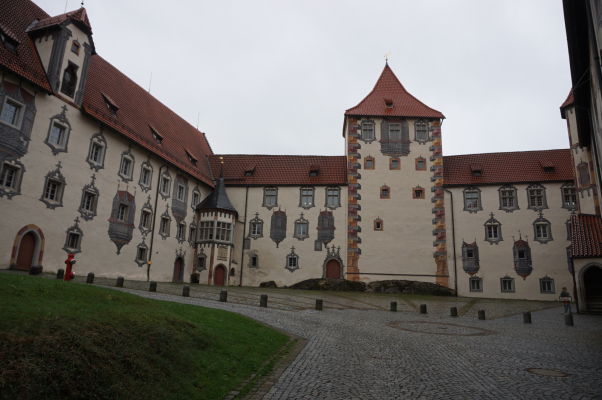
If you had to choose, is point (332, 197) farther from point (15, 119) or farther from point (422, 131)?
point (15, 119)

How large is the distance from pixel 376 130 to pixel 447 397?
3501 centimetres

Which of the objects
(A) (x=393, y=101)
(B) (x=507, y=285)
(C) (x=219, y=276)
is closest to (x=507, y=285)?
(B) (x=507, y=285)

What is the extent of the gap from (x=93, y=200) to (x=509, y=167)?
109 ft

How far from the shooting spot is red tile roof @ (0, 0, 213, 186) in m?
21.9

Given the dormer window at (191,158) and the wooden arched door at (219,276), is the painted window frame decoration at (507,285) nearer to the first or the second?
the wooden arched door at (219,276)

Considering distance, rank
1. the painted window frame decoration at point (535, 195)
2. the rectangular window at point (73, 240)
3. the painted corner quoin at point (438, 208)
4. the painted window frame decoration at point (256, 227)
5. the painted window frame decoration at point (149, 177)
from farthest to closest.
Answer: the painted window frame decoration at point (256, 227) < the painted corner quoin at point (438, 208) < the painted window frame decoration at point (535, 195) < the painted window frame decoration at point (149, 177) < the rectangular window at point (73, 240)

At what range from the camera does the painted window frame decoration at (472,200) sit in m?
37.5

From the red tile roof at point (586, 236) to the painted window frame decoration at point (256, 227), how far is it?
922 inches

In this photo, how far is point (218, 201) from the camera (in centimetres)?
3703

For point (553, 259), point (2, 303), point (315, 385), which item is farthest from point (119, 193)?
point (553, 259)

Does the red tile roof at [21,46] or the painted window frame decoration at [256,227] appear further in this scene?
the painted window frame decoration at [256,227]

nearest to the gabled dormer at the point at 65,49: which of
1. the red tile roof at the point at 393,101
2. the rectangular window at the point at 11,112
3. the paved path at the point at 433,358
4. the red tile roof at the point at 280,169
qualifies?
the rectangular window at the point at 11,112

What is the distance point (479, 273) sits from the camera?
36.1 metres

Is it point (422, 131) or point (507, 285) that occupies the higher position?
point (422, 131)
